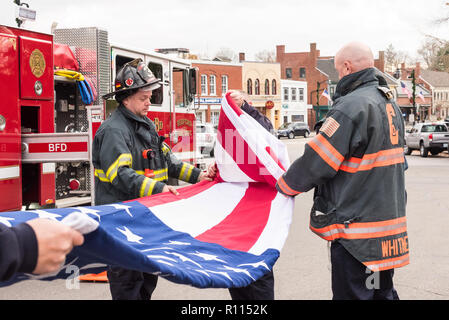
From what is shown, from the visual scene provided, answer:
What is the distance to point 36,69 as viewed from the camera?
6922mm

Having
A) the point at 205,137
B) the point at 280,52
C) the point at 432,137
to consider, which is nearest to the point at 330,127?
the point at 205,137

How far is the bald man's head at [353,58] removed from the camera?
3545 millimetres

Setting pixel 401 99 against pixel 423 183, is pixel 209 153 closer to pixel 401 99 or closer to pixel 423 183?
pixel 423 183

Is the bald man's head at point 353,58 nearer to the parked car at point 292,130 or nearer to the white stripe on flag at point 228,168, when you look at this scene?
the white stripe on flag at point 228,168

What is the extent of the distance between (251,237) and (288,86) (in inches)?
2545

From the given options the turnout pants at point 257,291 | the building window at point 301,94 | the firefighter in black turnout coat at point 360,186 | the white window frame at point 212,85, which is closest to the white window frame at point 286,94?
the building window at point 301,94

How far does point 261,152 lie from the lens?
13.7 ft

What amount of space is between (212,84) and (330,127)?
165ft

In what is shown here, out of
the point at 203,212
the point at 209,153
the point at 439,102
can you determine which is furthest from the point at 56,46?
the point at 439,102

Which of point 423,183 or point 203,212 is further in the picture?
point 423,183

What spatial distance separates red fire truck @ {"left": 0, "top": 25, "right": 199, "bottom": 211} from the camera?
6.45 metres

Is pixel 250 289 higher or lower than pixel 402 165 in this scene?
lower

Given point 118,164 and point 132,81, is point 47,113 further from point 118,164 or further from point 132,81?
point 118,164

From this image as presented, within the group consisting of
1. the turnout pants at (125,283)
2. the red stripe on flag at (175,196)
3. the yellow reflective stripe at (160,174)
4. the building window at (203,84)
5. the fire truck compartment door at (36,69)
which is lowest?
the turnout pants at (125,283)
